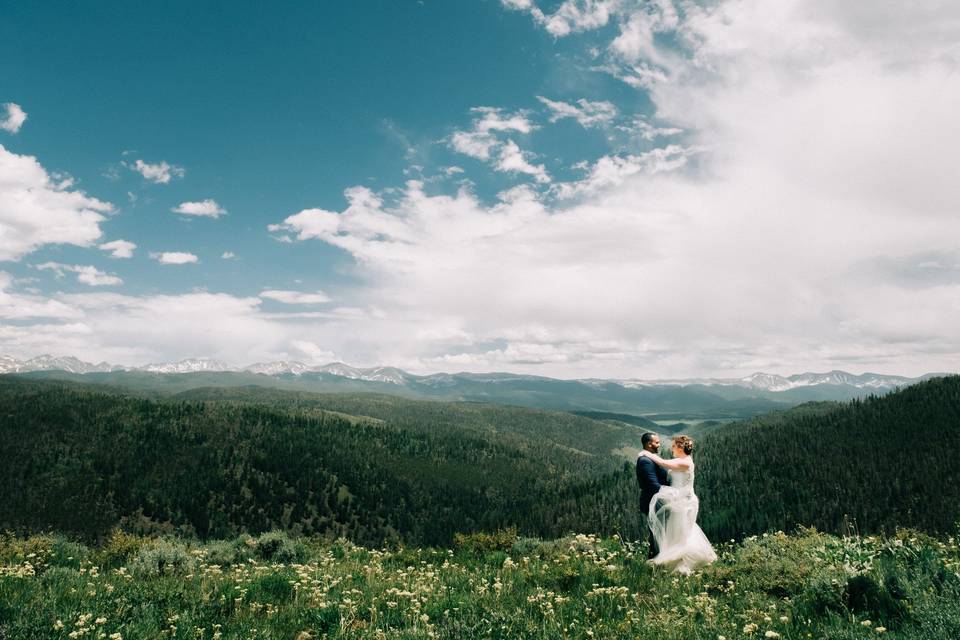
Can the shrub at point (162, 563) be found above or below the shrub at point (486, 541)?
above

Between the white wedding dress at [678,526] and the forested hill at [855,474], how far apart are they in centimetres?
12234

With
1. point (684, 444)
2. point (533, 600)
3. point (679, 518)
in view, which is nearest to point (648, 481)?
point (679, 518)

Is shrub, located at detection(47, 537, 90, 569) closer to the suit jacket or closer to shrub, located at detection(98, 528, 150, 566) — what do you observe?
shrub, located at detection(98, 528, 150, 566)

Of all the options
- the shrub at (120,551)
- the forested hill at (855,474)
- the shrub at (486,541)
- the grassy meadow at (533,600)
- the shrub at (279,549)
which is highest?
the grassy meadow at (533,600)

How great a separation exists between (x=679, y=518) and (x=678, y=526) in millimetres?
253

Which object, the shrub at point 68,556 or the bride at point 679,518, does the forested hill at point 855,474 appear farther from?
the shrub at point 68,556

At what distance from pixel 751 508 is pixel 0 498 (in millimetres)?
218083

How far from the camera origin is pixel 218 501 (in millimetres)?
163250

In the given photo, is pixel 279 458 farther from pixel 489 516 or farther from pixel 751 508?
pixel 751 508

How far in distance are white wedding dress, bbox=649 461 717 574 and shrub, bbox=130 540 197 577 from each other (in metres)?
12.1

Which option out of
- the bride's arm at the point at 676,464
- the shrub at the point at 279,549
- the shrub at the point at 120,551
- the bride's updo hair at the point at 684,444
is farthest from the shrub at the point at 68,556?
the bride's updo hair at the point at 684,444

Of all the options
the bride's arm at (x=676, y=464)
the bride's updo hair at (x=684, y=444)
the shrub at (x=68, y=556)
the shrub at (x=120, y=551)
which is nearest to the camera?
the bride's arm at (x=676, y=464)

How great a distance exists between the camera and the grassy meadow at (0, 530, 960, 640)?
7148mm

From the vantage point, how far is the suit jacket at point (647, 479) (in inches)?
513
